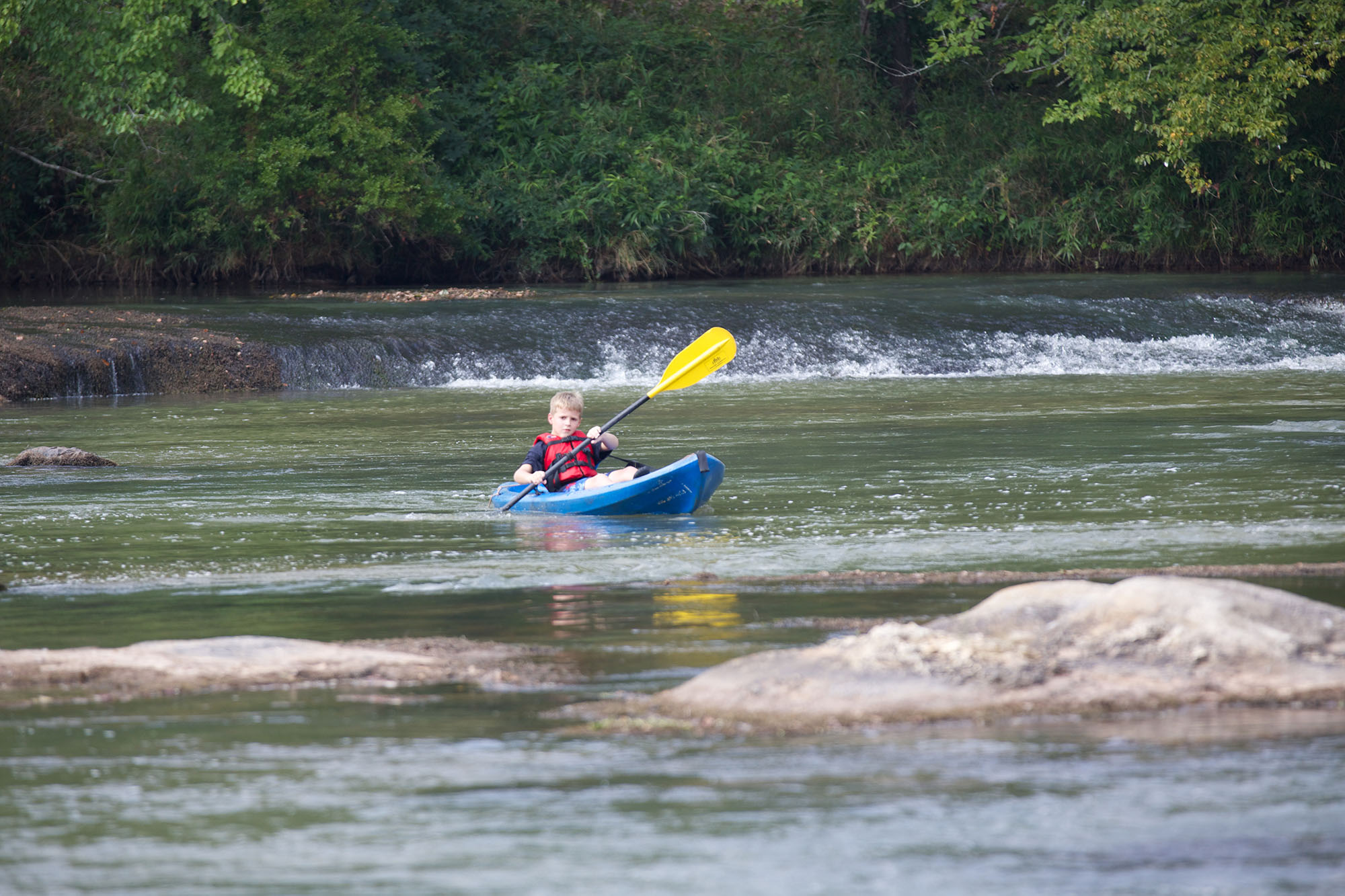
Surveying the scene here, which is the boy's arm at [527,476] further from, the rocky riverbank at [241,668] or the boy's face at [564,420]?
the rocky riverbank at [241,668]

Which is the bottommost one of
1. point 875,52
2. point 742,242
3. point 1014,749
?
point 1014,749

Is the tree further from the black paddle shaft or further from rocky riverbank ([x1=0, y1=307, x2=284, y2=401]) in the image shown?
the black paddle shaft

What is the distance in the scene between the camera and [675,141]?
25.5 m

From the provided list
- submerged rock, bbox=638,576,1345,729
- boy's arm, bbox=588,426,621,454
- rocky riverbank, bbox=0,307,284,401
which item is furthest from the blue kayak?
rocky riverbank, bbox=0,307,284,401

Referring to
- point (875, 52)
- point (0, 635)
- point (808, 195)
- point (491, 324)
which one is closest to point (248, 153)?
point (491, 324)

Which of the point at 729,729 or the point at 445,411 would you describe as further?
the point at 445,411

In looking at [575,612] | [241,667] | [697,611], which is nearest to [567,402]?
[575,612]

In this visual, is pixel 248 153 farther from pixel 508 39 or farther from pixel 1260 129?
pixel 1260 129

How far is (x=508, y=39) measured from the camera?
27.1m

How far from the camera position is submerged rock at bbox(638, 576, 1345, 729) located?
158 inches

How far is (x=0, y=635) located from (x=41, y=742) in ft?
4.63

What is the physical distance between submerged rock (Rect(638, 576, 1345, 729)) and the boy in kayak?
4186 mm

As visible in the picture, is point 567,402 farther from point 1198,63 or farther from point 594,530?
point 1198,63

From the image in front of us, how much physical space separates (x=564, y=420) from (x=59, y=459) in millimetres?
3464
